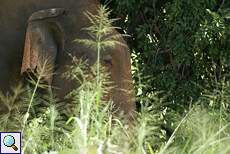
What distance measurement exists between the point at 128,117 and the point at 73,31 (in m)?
0.92

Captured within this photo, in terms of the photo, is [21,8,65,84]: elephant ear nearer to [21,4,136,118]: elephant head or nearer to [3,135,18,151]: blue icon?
[21,4,136,118]: elephant head

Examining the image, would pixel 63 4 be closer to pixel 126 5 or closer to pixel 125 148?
pixel 126 5

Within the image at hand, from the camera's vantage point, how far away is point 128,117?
411 cm

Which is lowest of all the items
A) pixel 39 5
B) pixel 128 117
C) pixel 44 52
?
pixel 128 117

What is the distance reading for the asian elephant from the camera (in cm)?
445

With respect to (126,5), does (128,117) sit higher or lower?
lower

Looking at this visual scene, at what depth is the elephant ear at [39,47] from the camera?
439 centimetres

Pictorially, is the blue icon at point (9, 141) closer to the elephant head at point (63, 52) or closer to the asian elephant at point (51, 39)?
the elephant head at point (63, 52)

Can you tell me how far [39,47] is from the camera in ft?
14.5

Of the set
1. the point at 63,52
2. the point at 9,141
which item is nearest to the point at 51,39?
the point at 63,52

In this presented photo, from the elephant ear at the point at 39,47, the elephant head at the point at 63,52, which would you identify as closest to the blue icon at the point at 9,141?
the elephant head at the point at 63,52

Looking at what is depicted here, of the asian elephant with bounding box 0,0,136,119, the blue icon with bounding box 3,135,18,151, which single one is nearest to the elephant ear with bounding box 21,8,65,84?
the asian elephant with bounding box 0,0,136,119

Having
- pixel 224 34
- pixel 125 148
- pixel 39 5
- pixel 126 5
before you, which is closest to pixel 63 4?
pixel 39 5

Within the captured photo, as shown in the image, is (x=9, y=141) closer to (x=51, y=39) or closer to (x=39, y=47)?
(x=39, y=47)
